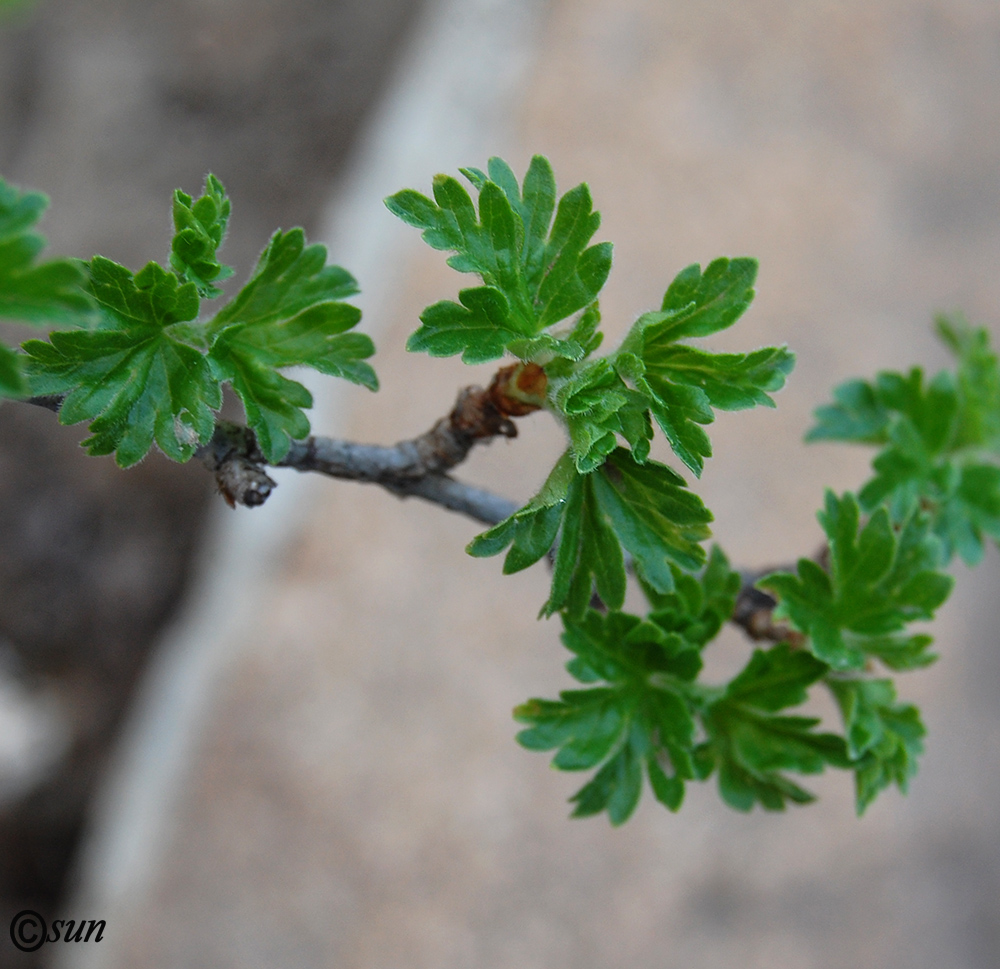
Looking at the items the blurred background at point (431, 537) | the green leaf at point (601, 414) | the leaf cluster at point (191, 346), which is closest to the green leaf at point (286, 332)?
the leaf cluster at point (191, 346)

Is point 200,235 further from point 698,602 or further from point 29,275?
point 698,602

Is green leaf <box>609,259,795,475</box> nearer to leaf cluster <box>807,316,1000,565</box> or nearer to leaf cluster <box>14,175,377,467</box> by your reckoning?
leaf cluster <box>14,175,377,467</box>

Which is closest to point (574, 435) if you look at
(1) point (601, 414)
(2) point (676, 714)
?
(1) point (601, 414)

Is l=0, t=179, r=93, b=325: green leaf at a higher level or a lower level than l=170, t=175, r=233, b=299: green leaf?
lower

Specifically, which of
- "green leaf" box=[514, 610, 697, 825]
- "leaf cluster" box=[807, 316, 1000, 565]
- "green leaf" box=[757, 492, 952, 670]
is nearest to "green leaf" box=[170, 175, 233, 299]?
"green leaf" box=[514, 610, 697, 825]

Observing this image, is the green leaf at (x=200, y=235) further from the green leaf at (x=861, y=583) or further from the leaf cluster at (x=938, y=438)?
the leaf cluster at (x=938, y=438)

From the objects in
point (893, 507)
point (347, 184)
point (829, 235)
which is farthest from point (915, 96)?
point (893, 507)
